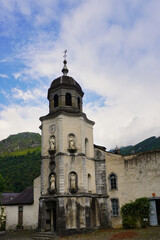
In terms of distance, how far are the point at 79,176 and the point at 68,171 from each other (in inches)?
40.2

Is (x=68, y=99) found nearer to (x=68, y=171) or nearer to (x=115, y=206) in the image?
(x=68, y=171)

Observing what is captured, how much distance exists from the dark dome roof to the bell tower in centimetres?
10

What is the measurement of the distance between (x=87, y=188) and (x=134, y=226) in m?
4.65

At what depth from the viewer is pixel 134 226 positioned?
56.8ft

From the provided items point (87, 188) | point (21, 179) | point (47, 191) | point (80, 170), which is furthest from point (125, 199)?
point (21, 179)

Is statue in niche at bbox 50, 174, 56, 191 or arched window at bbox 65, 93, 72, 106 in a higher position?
arched window at bbox 65, 93, 72, 106

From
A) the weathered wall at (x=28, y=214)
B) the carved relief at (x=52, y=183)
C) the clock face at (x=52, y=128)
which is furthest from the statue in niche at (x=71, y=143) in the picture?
the weathered wall at (x=28, y=214)

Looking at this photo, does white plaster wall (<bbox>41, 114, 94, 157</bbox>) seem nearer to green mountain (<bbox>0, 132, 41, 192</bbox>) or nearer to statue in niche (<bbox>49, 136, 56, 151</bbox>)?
statue in niche (<bbox>49, 136, 56, 151</bbox>)

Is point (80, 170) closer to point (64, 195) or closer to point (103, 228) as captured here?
point (64, 195)

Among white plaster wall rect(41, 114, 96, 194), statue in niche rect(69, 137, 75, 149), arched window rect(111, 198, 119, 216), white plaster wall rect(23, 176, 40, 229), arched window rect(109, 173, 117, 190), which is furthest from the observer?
white plaster wall rect(23, 176, 40, 229)

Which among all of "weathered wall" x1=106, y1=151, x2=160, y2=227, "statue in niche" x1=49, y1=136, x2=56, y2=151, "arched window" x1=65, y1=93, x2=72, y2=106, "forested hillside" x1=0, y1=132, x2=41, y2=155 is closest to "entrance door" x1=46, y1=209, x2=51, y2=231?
"statue in niche" x1=49, y1=136, x2=56, y2=151

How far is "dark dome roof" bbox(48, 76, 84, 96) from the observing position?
21594mm

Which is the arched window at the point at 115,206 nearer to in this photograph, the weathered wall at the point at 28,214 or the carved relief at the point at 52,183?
the carved relief at the point at 52,183

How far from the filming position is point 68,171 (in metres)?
18.1
